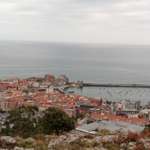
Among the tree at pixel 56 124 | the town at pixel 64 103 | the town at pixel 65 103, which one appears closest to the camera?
the tree at pixel 56 124

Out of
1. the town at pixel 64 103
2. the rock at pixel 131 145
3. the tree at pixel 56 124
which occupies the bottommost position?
the town at pixel 64 103

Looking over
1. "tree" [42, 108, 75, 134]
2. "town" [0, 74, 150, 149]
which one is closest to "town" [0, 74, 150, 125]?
"town" [0, 74, 150, 149]

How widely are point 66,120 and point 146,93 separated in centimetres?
6409

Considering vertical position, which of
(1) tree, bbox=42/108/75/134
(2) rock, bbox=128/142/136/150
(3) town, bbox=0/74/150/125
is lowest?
(3) town, bbox=0/74/150/125

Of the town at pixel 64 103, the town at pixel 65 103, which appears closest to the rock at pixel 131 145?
the town at pixel 65 103

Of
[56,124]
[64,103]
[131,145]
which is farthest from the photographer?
[64,103]

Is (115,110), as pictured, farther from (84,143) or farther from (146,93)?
(84,143)

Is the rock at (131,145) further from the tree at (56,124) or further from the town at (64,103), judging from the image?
the town at (64,103)

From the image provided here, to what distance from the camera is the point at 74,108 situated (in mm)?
48125

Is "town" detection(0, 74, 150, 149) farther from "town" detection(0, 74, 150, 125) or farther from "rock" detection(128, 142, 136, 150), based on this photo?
"rock" detection(128, 142, 136, 150)

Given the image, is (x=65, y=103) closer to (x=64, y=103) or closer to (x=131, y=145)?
(x=64, y=103)

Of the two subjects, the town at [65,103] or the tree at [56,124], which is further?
the town at [65,103]

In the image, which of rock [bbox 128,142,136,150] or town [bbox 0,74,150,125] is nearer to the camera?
rock [bbox 128,142,136,150]

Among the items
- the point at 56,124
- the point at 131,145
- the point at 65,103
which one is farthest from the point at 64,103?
the point at 131,145
